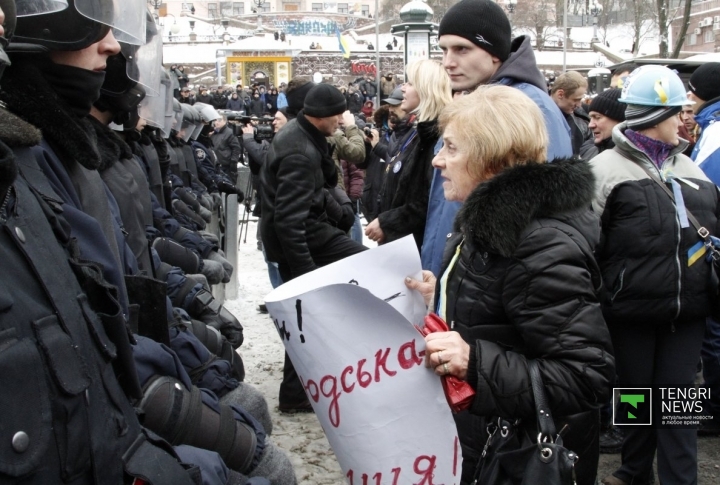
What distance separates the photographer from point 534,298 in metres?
1.80

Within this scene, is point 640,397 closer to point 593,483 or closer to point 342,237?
point 593,483

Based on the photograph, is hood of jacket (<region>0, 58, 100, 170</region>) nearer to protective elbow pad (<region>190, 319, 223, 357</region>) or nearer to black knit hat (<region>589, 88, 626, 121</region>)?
protective elbow pad (<region>190, 319, 223, 357</region>)

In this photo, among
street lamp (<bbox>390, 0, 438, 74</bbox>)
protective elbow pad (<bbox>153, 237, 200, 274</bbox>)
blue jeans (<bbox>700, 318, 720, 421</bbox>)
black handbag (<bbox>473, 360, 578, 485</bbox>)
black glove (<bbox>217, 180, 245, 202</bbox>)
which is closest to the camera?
black handbag (<bbox>473, 360, 578, 485</bbox>)

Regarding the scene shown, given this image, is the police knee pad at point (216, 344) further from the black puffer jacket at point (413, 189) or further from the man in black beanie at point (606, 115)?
the man in black beanie at point (606, 115)

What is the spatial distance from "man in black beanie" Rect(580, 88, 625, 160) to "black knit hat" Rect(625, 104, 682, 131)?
1.31 metres

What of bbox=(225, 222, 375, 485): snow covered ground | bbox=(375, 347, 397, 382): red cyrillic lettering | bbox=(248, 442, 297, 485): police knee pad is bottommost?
bbox=(225, 222, 375, 485): snow covered ground

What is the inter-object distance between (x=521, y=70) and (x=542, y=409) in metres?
1.43

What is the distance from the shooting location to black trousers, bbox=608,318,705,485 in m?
3.38

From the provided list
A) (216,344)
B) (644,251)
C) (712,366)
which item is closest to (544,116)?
(644,251)

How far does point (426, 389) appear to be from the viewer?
186cm

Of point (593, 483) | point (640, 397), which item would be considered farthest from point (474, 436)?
point (640, 397)

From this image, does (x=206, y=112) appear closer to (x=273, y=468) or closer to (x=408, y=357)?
(x=273, y=468)

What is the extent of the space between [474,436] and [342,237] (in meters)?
2.70

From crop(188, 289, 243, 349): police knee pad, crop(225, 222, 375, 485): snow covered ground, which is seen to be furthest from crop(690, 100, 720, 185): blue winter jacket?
crop(188, 289, 243, 349): police knee pad
